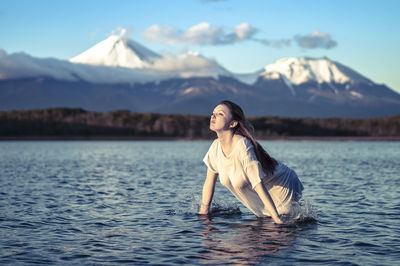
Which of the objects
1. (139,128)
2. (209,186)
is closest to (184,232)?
(209,186)

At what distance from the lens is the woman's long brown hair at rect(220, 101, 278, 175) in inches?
385

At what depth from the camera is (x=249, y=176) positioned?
32.5 ft

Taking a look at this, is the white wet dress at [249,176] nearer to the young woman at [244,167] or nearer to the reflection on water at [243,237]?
the young woman at [244,167]

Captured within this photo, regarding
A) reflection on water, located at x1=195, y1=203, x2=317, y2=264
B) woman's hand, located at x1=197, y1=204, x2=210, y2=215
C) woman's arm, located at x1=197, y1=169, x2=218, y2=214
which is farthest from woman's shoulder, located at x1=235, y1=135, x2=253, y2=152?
woman's hand, located at x1=197, y1=204, x2=210, y2=215

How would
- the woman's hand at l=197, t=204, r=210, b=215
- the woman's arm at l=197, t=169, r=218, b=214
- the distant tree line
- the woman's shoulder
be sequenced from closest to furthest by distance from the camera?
1. the woman's shoulder
2. the woman's arm at l=197, t=169, r=218, b=214
3. the woman's hand at l=197, t=204, r=210, b=215
4. the distant tree line

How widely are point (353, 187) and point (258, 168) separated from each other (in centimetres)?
1325

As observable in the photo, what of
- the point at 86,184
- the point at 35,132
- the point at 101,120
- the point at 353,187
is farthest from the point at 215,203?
the point at 101,120

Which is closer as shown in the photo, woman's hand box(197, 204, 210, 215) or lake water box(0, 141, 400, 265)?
lake water box(0, 141, 400, 265)

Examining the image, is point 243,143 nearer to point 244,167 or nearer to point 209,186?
point 244,167

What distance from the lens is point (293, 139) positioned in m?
185

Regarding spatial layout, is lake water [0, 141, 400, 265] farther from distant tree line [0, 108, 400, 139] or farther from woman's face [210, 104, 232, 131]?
distant tree line [0, 108, 400, 139]

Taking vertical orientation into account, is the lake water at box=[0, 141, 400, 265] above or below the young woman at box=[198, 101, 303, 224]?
below

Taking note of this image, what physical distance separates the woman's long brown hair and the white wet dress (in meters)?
0.12

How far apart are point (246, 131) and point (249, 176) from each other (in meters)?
0.85
